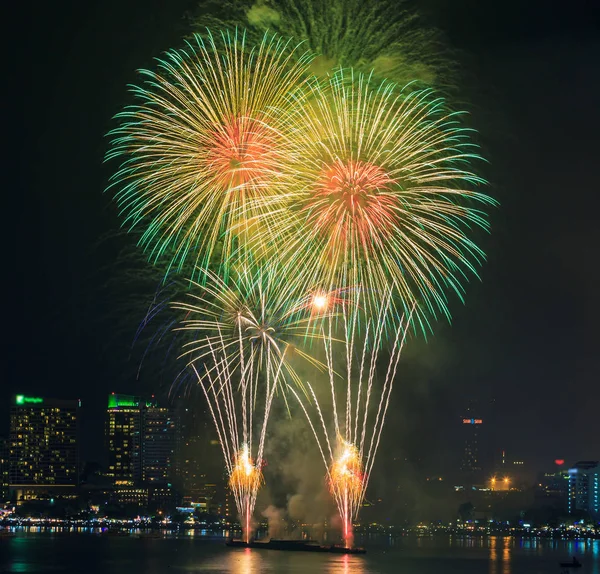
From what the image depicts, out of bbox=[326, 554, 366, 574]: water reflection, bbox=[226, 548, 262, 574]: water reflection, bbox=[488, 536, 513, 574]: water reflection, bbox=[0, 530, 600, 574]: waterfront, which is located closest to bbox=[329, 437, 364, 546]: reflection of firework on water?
bbox=[326, 554, 366, 574]: water reflection

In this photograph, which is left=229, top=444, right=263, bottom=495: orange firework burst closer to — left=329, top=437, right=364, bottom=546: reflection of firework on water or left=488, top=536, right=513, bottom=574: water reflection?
left=329, top=437, right=364, bottom=546: reflection of firework on water

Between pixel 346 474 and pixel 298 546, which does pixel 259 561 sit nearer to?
pixel 298 546

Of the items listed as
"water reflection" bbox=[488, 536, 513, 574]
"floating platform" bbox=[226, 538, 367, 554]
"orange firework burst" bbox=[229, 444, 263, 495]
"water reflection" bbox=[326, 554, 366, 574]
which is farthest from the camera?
"water reflection" bbox=[488, 536, 513, 574]

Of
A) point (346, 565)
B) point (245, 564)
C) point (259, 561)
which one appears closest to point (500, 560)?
point (346, 565)

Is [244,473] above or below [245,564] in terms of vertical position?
above

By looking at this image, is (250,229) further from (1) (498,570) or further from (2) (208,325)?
(1) (498,570)

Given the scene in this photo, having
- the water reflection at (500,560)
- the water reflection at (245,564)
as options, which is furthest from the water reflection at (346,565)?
the water reflection at (500,560)

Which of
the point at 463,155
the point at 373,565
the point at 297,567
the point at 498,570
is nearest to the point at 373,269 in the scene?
the point at 463,155

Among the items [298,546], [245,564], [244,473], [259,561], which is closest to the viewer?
[244,473]

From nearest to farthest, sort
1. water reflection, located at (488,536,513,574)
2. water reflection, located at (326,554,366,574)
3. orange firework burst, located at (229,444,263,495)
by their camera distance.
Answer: orange firework burst, located at (229,444,263,495), water reflection, located at (326,554,366,574), water reflection, located at (488,536,513,574)

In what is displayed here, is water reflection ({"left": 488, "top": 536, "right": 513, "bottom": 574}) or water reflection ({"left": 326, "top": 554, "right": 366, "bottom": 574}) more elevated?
water reflection ({"left": 326, "top": 554, "right": 366, "bottom": 574})

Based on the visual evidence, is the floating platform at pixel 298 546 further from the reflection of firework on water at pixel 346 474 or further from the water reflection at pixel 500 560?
the reflection of firework on water at pixel 346 474
